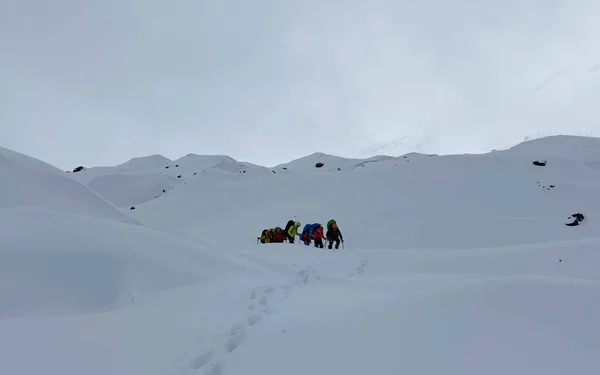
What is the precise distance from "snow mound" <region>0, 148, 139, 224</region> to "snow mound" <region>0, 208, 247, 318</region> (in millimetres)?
3417

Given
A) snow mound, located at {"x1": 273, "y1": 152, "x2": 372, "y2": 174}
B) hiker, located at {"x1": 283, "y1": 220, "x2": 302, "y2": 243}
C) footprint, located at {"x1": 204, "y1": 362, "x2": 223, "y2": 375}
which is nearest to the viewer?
footprint, located at {"x1": 204, "y1": 362, "x2": 223, "y2": 375}

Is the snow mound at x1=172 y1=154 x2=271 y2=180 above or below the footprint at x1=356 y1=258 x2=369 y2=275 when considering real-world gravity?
above

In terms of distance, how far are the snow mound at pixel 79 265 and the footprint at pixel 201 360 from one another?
75.5 inches

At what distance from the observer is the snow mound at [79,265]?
5.01m

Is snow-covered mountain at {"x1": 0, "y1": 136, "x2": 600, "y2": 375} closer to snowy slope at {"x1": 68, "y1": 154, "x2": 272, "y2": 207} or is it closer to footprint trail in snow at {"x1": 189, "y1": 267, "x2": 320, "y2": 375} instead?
footprint trail in snow at {"x1": 189, "y1": 267, "x2": 320, "y2": 375}

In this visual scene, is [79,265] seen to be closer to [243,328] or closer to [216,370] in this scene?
[243,328]

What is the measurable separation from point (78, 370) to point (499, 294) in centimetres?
404

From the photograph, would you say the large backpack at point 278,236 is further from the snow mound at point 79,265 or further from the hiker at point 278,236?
the snow mound at point 79,265

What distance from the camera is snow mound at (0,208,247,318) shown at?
197 inches

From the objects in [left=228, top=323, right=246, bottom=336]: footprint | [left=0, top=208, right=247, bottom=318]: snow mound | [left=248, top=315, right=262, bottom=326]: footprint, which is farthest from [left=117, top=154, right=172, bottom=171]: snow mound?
[left=228, top=323, right=246, bottom=336]: footprint

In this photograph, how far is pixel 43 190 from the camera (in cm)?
1131

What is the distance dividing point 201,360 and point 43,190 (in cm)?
984

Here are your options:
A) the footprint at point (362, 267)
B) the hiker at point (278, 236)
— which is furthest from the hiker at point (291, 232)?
the footprint at point (362, 267)

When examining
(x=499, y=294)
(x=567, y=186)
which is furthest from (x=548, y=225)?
(x=499, y=294)
